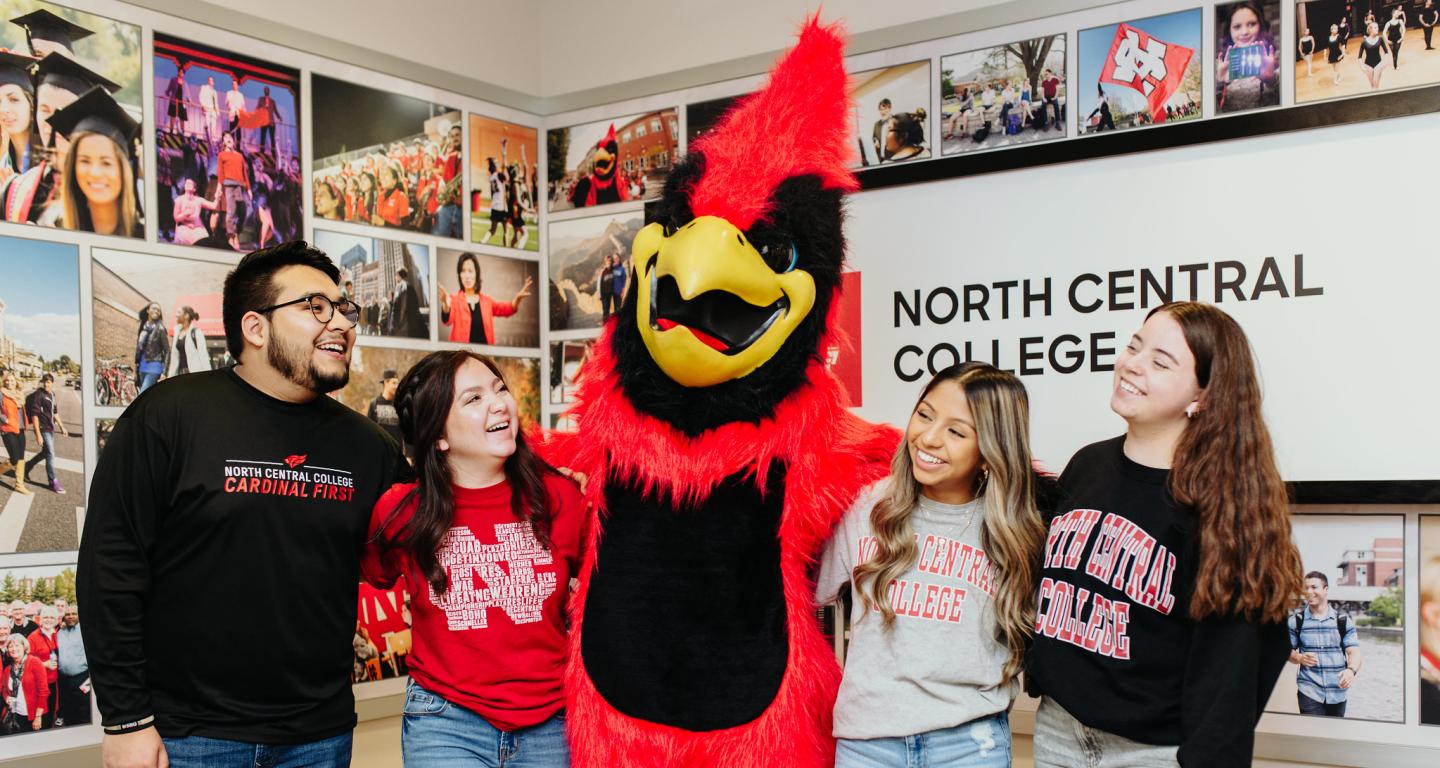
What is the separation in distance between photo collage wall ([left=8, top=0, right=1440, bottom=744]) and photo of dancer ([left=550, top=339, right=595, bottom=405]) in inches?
6.1

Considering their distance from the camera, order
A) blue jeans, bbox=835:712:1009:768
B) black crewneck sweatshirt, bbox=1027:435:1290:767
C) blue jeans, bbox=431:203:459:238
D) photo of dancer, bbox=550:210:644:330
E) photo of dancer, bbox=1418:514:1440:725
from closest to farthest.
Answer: black crewneck sweatshirt, bbox=1027:435:1290:767
blue jeans, bbox=835:712:1009:768
photo of dancer, bbox=1418:514:1440:725
blue jeans, bbox=431:203:459:238
photo of dancer, bbox=550:210:644:330

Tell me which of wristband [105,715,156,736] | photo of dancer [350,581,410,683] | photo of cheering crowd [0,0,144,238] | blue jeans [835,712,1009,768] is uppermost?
photo of cheering crowd [0,0,144,238]

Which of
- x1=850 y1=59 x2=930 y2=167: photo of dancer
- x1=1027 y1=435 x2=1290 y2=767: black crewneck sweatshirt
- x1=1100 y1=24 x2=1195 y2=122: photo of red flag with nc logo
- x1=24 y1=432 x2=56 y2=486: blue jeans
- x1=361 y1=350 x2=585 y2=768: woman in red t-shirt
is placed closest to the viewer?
x1=1027 y1=435 x2=1290 y2=767: black crewneck sweatshirt

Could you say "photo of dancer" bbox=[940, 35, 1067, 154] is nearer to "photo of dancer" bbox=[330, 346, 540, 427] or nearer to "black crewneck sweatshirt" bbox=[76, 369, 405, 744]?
"photo of dancer" bbox=[330, 346, 540, 427]

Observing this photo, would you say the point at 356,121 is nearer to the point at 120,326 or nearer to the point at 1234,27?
the point at 120,326

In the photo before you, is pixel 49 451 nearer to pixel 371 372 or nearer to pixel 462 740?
pixel 371 372

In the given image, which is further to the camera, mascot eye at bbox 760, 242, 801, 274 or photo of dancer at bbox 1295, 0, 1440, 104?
photo of dancer at bbox 1295, 0, 1440, 104

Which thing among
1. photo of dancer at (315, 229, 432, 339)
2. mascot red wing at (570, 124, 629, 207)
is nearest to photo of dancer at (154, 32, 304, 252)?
photo of dancer at (315, 229, 432, 339)

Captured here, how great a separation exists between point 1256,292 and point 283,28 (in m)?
2.04

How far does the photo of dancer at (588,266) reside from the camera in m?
2.87

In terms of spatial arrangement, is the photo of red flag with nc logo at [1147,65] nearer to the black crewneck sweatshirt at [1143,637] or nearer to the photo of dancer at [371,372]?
the black crewneck sweatshirt at [1143,637]

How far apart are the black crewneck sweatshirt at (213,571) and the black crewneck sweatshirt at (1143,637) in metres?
1.04

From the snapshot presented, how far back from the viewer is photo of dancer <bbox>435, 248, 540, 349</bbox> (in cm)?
275

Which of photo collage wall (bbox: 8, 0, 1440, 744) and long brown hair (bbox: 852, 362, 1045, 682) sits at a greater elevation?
photo collage wall (bbox: 8, 0, 1440, 744)
